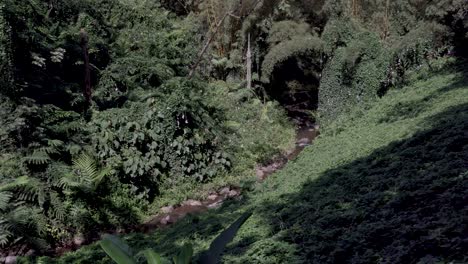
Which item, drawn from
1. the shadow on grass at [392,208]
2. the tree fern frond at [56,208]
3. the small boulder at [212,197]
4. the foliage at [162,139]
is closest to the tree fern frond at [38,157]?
the tree fern frond at [56,208]

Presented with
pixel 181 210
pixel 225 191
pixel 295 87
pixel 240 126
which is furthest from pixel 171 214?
pixel 295 87

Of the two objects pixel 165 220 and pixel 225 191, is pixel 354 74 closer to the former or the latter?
pixel 225 191

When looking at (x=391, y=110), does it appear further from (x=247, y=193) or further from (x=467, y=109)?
(x=247, y=193)

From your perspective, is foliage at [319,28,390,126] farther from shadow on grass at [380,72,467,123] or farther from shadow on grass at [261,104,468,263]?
shadow on grass at [261,104,468,263]

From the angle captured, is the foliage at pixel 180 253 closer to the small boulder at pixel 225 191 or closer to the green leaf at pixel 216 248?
the green leaf at pixel 216 248

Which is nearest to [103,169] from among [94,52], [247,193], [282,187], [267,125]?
[247,193]

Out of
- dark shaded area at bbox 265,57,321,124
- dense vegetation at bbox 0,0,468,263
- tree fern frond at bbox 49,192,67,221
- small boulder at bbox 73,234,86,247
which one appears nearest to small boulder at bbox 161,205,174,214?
dense vegetation at bbox 0,0,468,263
